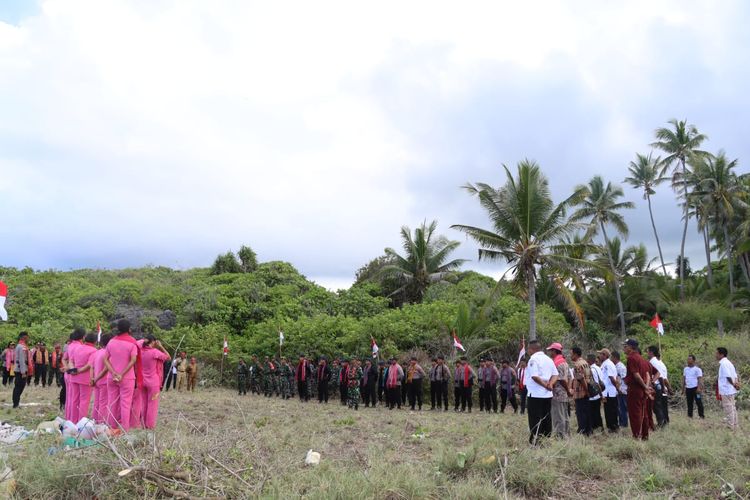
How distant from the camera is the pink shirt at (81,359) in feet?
31.2

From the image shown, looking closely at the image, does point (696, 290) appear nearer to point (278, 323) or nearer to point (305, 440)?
point (278, 323)

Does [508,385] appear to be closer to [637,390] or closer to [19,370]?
[637,390]

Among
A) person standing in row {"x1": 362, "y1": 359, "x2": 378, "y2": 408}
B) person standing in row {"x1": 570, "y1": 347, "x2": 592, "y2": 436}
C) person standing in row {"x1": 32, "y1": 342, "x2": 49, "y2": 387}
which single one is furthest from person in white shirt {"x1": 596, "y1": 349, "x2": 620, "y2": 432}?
person standing in row {"x1": 32, "y1": 342, "x2": 49, "y2": 387}

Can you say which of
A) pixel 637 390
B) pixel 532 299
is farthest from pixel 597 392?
pixel 532 299

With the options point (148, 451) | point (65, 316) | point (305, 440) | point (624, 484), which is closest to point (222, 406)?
point (305, 440)

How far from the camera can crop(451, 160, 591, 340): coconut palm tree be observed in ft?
67.1

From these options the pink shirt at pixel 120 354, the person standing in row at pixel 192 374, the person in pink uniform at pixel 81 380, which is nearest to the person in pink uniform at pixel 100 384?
the pink shirt at pixel 120 354

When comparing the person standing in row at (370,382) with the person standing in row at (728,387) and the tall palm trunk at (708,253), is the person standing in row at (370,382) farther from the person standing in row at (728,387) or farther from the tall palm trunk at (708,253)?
the tall palm trunk at (708,253)

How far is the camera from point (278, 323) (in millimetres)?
27625

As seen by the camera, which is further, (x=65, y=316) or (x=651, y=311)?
(x=651, y=311)

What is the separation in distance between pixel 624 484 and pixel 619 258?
3797 centimetres

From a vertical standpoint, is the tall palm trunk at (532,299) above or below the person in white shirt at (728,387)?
above

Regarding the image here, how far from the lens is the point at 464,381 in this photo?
17.5 m

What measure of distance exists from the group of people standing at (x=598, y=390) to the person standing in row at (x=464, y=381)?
19.4 ft
